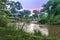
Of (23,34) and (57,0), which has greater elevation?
(57,0)

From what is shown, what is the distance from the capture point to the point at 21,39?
316cm

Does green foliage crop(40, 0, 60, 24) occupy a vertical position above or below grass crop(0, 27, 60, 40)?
above

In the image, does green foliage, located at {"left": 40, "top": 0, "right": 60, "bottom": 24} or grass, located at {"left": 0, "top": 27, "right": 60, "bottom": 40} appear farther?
green foliage, located at {"left": 40, "top": 0, "right": 60, "bottom": 24}

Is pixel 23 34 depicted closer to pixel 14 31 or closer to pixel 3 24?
pixel 14 31

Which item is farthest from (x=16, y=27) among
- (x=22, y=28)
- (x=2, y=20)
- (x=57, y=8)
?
(x=57, y=8)

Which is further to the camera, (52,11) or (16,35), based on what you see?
(52,11)

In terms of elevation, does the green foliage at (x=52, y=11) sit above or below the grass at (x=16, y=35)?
above

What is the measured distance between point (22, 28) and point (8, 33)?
0.28 metres

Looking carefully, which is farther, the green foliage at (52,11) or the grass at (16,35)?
the green foliage at (52,11)

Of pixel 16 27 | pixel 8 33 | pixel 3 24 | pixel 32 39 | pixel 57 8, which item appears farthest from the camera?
pixel 57 8

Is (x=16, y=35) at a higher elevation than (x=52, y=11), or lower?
lower

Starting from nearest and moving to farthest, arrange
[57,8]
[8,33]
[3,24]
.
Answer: [8,33] → [3,24] → [57,8]

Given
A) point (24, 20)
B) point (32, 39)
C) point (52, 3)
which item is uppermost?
point (52, 3)

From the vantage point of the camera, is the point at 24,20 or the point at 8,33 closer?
the point at 8,33
